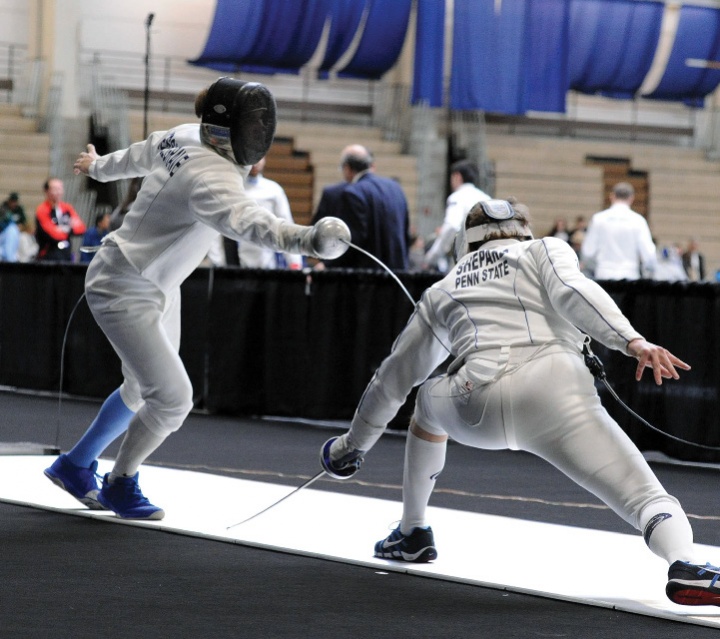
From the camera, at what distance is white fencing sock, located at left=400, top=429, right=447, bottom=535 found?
12.0 ft

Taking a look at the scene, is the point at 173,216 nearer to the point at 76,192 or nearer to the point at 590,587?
the point at 590,587

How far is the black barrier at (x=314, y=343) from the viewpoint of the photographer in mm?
6566

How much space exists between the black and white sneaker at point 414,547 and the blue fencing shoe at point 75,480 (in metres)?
1.25

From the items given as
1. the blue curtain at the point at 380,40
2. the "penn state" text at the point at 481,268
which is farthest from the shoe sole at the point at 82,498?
the blue curtain at the point at 380,40

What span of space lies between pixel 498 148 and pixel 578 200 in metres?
1.50

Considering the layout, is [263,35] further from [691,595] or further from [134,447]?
[691,595]

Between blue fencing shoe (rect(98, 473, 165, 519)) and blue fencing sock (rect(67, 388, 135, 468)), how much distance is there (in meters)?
0.19

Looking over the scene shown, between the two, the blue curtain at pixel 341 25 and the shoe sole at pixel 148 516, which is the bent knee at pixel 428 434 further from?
the blue curtain at pixel 341 25

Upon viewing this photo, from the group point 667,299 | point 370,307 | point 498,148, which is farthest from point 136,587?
point 498,148

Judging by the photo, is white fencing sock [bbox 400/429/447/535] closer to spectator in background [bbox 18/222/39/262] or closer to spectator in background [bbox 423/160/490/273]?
spectator in background [bbox 423/160/490/273]

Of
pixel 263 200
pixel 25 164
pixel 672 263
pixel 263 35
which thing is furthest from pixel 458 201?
pixel 263 35

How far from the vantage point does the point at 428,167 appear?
20.5 metres

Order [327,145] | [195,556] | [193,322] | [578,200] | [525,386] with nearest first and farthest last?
[525,386] < [195,556] < [193,322] < [327,145] < [578,200]

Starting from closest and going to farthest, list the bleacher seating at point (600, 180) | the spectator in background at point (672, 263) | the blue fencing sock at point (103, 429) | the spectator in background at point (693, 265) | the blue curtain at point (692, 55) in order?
the blue fencing sock at point (103, 429) → the spectator in background at point (672, 263) → the spectator in background at point (693, 265) → the bleacher seating at point (600, 180) → the blue curtain at point (692, 55)
